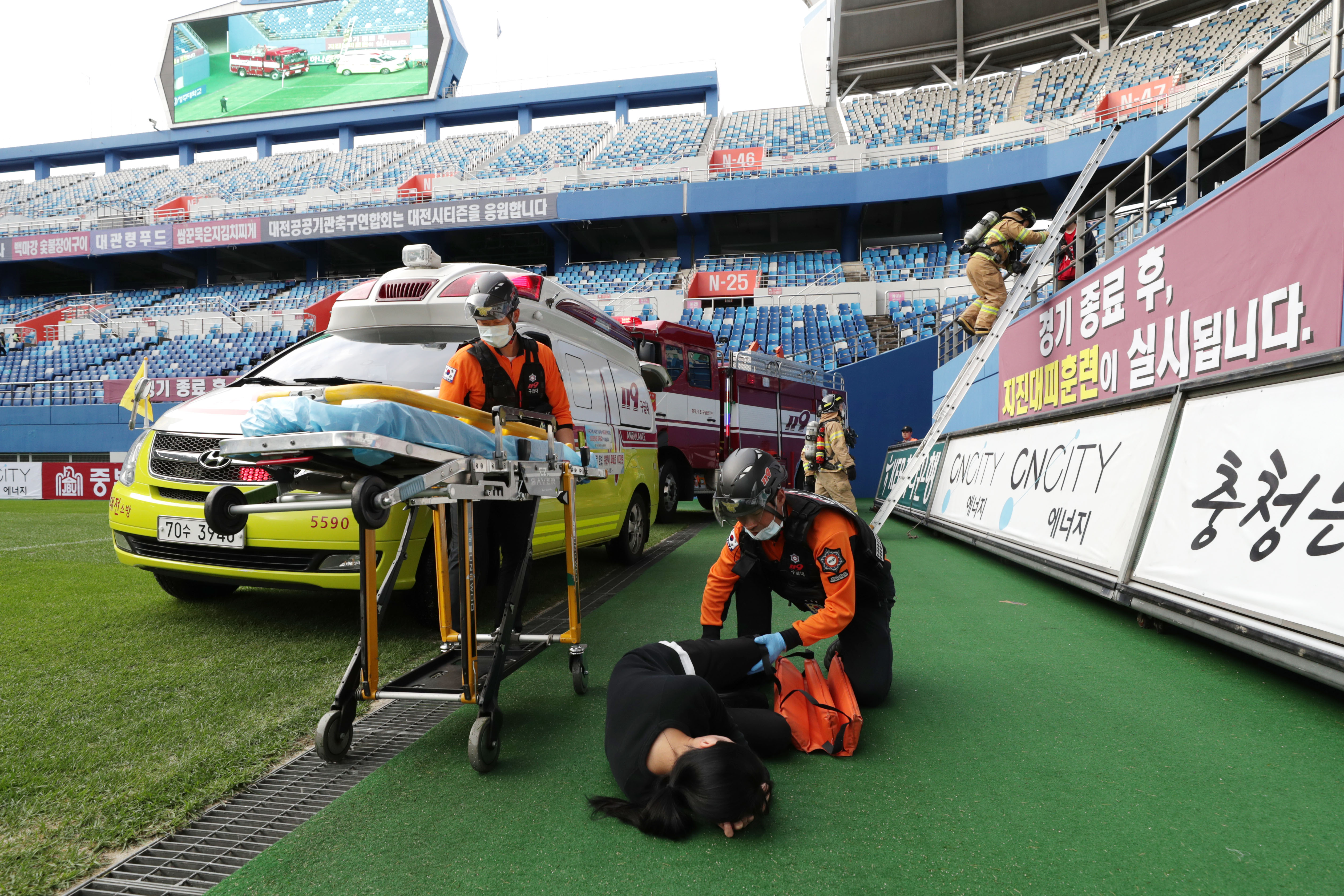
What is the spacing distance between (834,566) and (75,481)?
63.6ft

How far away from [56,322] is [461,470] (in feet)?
121

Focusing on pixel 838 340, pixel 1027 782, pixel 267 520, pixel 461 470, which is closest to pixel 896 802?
pixel 1027 782

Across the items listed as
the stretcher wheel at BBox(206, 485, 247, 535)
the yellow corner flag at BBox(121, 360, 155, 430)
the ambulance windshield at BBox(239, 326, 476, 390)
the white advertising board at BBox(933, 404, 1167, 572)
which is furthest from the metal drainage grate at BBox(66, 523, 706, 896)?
the yellow corner flag at BBox(121, 360, 155, 430)

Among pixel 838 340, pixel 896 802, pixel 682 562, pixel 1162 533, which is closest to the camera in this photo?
pixel 896 802

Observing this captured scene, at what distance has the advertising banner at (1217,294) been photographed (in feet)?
13.8

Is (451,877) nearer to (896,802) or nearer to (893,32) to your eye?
(896,802)

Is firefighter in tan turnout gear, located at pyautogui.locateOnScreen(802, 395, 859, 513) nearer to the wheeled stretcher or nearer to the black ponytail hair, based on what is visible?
the wheeled stretcher

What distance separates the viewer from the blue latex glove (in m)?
2.85

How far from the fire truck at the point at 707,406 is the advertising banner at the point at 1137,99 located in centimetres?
1887

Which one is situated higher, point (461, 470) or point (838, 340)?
point (838, 340)

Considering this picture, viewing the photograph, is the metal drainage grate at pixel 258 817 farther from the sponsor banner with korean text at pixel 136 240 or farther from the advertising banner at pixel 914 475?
the sponsor banner with korean text at pixel 136 240

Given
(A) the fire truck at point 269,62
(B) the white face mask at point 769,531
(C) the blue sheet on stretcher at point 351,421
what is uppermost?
(A) the fire truck at point 269,62

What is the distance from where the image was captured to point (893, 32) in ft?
105

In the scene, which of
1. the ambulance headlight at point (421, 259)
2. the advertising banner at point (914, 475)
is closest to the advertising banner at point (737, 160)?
the advertising banner at point (914, 475)
